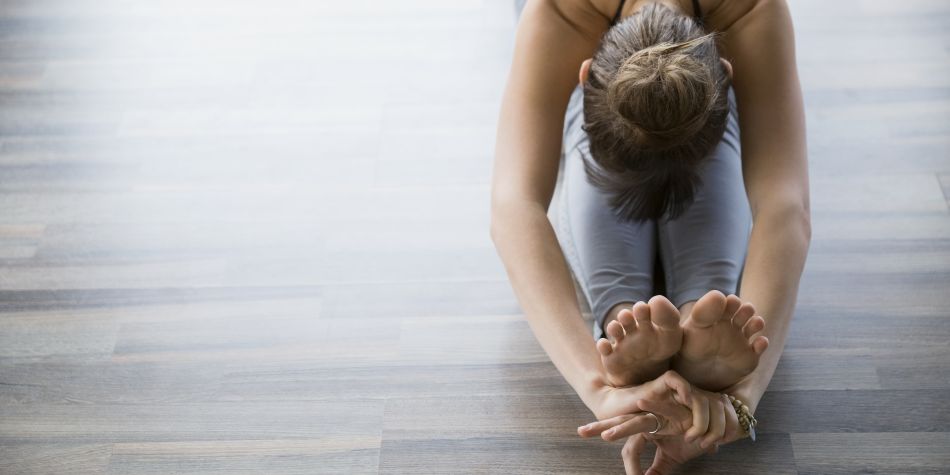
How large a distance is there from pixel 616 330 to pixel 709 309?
0.39 feet

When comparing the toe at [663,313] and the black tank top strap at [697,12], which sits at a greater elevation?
the black tank top strap at [697,12]

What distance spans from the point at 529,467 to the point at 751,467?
0.34 m

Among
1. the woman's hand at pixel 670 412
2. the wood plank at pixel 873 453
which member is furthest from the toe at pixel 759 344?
the wood plank at pixel 873 453

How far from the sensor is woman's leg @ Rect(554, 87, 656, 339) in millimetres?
1357

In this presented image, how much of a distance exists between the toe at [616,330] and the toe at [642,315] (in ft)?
0.08

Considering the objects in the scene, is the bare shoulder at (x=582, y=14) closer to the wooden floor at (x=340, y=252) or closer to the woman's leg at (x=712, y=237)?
the woman's leg at (x=712, y=237)

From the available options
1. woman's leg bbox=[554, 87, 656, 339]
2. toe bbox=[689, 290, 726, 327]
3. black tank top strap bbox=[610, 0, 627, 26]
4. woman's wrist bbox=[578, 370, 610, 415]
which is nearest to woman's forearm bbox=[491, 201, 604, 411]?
woman's wrist bbox=[578, 370, 610, 415]

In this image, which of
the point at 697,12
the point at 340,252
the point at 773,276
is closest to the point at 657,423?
the point at 773,276

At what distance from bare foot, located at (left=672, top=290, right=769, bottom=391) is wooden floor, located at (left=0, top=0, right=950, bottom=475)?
0.80 ft

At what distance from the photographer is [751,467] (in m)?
1.31

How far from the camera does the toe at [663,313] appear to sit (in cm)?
103

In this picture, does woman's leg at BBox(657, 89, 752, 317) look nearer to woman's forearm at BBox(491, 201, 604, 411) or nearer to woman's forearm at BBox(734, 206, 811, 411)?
woman's forearm at BBox(734, 206, 811, 411)

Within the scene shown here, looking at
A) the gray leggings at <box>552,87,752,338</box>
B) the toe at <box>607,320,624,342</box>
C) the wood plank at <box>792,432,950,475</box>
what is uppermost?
the toe at <box>607,320,624,342</box>

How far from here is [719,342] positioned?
1070 mm
